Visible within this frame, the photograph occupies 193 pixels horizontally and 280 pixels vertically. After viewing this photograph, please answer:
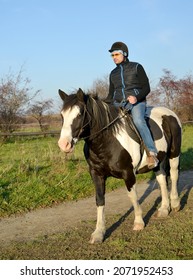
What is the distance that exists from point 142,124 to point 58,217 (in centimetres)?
245

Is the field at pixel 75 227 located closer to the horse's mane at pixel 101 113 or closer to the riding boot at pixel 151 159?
Answer: the riding boot at pixel 151 159

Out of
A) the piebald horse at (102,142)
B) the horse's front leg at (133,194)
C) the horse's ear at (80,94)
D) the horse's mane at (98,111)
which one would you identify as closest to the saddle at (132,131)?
the piebald horse at (102,142)

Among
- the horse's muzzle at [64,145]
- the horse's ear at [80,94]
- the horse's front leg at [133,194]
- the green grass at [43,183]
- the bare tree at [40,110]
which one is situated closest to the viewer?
the horse's muzzle at [64,145]

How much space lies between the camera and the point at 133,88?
545cm

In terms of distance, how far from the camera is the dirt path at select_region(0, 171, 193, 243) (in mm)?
5504

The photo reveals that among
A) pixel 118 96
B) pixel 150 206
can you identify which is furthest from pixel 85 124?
pixel 150 206

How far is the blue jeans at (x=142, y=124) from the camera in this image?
17.4ft

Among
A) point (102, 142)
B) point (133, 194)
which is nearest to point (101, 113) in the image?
point (102, 142)

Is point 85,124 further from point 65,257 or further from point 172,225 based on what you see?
point 172,225

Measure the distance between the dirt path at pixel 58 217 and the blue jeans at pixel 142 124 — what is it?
1805 millimetres

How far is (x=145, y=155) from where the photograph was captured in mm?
5516

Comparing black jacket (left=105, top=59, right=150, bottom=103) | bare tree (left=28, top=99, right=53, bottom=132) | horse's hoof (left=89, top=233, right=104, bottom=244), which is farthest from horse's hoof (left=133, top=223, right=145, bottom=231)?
bare tree (left=28, top=99, right=53, bottom=132)

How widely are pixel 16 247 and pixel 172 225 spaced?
2.48 metres

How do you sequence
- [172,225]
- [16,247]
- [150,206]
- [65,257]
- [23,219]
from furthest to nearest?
1. [150,206]
2. [23,219]
3. [172,225]
4. [16,247]
5. [65,257]
